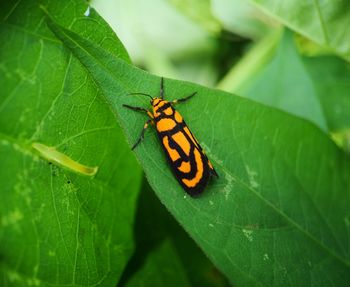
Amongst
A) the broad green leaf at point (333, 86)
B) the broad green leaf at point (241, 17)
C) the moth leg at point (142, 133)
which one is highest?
the moth leg at point (142, 133)

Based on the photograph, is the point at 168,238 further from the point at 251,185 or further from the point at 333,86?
the point at 333,86

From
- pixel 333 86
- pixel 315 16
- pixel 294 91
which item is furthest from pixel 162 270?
pixel 333 86

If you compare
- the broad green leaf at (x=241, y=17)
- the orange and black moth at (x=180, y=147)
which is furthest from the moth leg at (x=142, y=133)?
the broad green leaf at (x=241, y=17)

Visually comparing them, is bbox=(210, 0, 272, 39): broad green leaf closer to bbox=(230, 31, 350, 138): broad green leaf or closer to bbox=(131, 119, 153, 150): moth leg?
bbox=(230, 31, 350, 138): broad green leaf

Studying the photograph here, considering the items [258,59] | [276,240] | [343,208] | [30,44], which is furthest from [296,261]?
[258,59]

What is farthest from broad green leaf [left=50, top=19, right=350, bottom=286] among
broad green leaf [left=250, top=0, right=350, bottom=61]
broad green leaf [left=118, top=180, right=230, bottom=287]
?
broad green leaf [left=118, top=180, right=230, bottom=287]

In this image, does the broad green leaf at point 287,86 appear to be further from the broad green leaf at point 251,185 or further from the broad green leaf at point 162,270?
the broad green leaf at point 162,270
